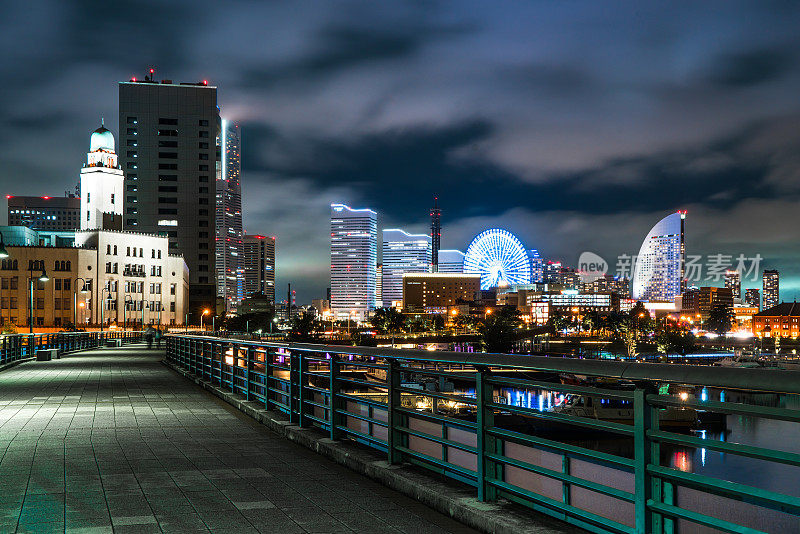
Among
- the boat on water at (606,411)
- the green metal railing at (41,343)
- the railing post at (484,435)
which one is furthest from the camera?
the green metal railing at (41,343)

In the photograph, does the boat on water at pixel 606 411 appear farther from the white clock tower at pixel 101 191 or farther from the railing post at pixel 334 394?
the white clock tower at pixel 101 191

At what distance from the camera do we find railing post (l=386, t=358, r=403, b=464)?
27.1 feet

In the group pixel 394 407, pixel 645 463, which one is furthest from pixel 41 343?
pixel 645 463

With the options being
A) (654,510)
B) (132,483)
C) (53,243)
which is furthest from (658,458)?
(53,243)

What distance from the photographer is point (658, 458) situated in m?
4.73

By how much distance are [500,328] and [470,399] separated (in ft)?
454

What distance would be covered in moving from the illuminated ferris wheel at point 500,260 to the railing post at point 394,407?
595ft

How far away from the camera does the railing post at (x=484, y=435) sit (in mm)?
6496

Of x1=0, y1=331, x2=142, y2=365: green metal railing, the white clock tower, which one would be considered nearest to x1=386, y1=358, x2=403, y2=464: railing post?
x1=0, y1=331, x2=142, y2=365: green metal railing

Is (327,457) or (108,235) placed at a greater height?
(108,235)

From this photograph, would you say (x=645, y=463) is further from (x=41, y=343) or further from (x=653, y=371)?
(x=41, y=343)

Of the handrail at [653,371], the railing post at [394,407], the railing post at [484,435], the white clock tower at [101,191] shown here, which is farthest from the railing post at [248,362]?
the white clock tower at [101,191]

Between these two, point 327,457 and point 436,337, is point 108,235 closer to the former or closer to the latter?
point 436,337

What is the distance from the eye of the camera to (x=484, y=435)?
6.54m
